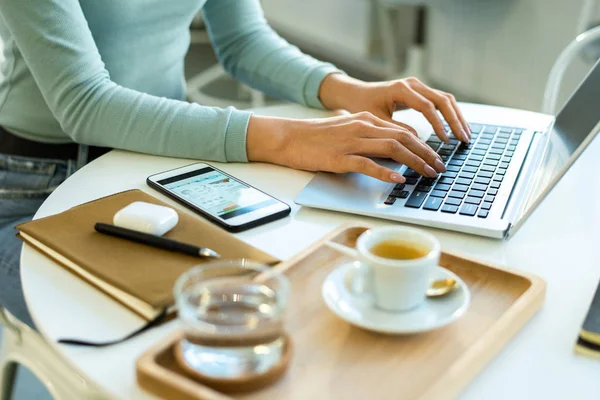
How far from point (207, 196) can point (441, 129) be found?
1.25 feet

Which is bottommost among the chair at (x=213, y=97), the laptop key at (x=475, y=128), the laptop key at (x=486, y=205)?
the chair at (x=213, y=97)

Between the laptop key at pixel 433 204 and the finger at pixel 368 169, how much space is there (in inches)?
1.9

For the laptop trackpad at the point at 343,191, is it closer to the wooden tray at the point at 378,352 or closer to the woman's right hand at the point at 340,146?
the woman's right hand at the point at 340,146

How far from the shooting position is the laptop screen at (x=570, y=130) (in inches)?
34.0

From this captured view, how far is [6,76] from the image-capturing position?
1.13 m

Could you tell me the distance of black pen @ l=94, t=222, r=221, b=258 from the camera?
711mm

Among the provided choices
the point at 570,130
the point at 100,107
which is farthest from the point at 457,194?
the point at 100,107

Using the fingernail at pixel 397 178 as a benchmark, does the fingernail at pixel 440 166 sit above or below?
above

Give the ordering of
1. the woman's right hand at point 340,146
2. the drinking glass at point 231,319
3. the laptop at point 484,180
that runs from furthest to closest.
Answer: the woman's right hand at point 340,146
the laptop at point 484,180
the drinking glass at point 231,319

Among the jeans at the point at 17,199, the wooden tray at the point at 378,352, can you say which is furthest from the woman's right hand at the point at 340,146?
the jeans at the point at 17,199

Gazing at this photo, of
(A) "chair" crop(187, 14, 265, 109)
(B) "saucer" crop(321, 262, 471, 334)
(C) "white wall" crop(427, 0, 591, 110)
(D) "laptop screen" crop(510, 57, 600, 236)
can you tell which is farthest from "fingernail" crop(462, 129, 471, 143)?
(A) "chair" crop(187, 14, 265, 109)

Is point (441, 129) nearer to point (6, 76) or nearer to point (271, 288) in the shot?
point (271, 288)

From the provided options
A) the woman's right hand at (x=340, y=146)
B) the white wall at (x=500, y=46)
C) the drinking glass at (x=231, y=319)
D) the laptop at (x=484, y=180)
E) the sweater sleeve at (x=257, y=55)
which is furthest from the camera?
the white wall at (x=500, y=46)

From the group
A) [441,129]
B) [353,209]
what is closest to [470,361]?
[353,209]
